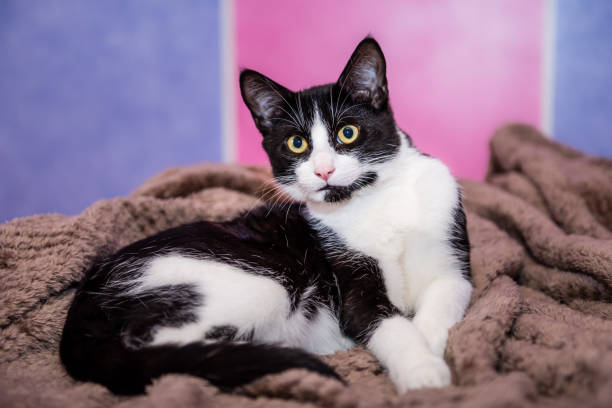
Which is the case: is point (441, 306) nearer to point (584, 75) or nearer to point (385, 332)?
point (385, 332)

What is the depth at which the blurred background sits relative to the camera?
2535 mm

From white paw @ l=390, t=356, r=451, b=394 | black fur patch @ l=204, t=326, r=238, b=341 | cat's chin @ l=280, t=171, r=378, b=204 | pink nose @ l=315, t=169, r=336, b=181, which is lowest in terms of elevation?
white paw @ l=390, t=356, r=451, b=394

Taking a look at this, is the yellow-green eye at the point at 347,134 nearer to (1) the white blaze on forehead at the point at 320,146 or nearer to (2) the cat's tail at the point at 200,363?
(1) the white blaze on forehead at the point at 320,146

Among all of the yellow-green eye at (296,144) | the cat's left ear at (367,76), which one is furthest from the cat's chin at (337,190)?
the cat's left ear at (367,76)

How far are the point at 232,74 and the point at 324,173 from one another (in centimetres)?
179

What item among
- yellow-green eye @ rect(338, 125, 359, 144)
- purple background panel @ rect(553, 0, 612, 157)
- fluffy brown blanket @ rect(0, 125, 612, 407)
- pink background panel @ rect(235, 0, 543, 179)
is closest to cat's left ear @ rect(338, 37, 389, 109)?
yellow-green eye @ rect(338, 125, 359, 144)

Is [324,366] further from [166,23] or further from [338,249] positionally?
[166,23]

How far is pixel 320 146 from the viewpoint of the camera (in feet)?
3.80

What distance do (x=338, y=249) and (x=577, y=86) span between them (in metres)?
2.20

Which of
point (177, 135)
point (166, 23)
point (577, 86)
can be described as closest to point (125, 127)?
point (177, 135)

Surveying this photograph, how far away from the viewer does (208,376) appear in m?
0.80

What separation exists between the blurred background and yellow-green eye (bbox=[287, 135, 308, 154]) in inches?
58.2

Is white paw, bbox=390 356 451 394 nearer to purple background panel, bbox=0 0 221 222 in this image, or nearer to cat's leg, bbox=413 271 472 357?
cat's leg, bbox=413 271 472 357

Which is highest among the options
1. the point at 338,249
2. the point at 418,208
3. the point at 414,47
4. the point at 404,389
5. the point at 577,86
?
the point at 414,47
